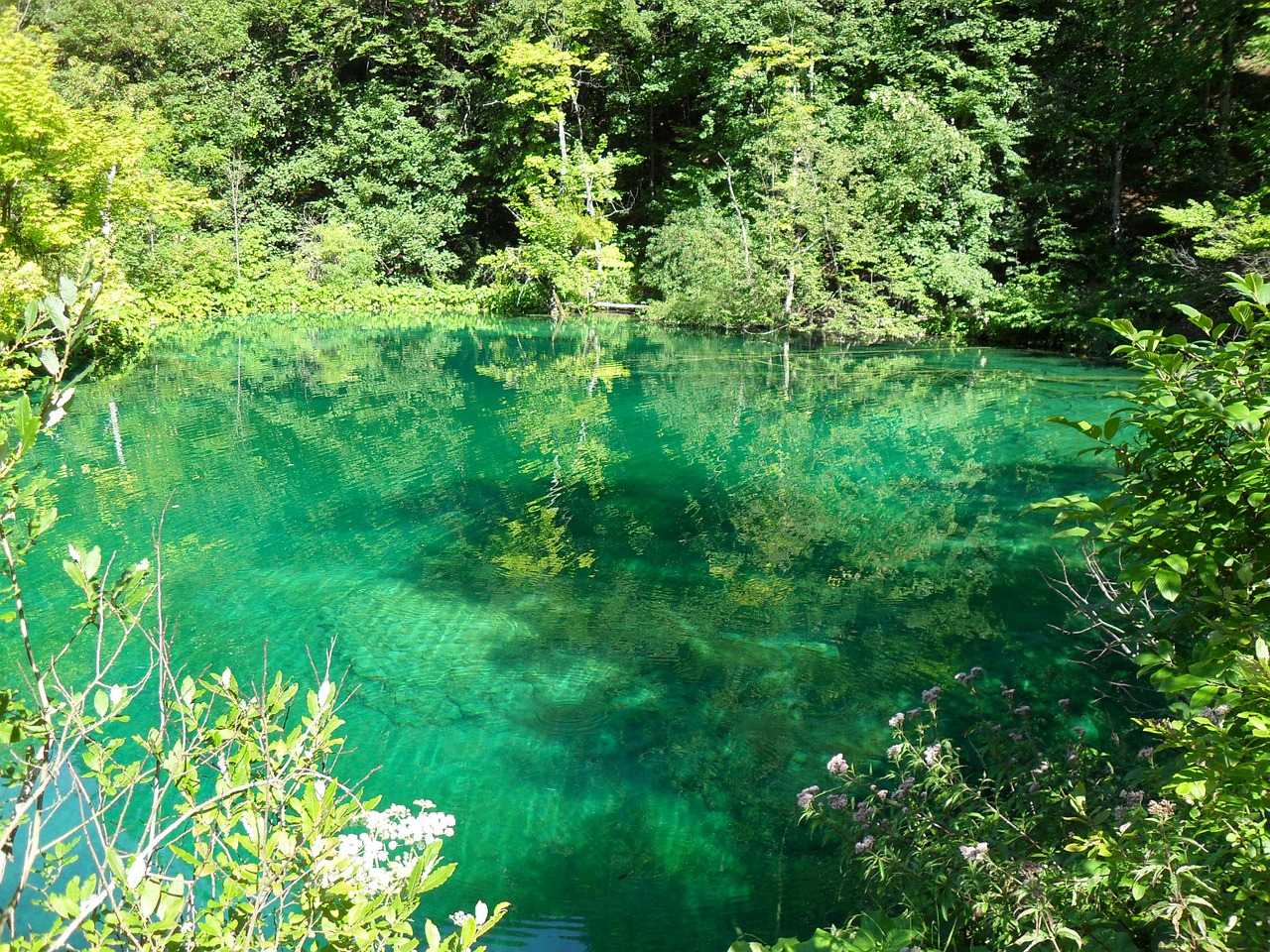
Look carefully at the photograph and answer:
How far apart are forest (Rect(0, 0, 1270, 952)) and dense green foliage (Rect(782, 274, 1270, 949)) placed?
0.06ft

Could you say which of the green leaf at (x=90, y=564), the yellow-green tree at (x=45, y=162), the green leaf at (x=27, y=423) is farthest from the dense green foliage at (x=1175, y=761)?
the yellow-green tree at (x=45, y=162)

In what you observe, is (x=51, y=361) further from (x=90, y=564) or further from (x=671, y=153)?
(x=671, y=153)

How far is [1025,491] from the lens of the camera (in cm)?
927

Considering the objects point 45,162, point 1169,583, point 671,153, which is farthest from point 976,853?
point 671,153

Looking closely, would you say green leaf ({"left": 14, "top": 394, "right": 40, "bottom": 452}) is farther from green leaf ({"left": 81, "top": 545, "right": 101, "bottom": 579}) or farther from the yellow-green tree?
the yellow-green tree

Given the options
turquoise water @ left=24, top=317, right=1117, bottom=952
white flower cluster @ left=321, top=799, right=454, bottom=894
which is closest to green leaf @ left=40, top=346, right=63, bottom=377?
white flower cluster @ left=321, top=799, right=454, bottom=894

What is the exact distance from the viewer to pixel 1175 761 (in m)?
2.36

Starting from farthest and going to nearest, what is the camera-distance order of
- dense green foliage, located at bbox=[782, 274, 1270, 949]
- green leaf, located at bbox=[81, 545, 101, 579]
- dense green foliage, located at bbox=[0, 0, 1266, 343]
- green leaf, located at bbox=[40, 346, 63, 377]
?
dense green foliage, located at bbox=[0, 0, 1266, 343], dense green foliage, located at bbox=[782, 274, 1270, 949], green leaf, located at bbox=[81, 545, 101, 579], green leaf, located at bbox=[40, 346, 63, 377]

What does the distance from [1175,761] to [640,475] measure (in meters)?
8.28

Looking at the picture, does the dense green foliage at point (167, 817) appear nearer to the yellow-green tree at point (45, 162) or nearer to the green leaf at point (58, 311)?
the green leaf at point (58, 311)

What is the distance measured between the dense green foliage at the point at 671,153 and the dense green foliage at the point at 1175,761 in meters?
14.2

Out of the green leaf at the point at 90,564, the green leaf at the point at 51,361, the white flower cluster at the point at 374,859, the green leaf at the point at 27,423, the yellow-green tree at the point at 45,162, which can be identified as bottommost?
the white flower cluster at the point at 374,859

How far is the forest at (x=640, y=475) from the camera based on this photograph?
1.87 m

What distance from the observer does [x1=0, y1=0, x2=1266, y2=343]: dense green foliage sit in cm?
1744
